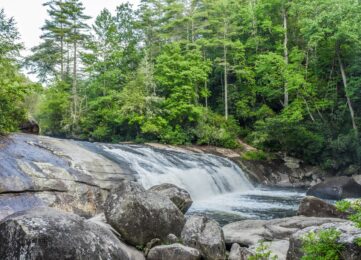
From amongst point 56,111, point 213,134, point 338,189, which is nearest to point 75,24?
point 56,111

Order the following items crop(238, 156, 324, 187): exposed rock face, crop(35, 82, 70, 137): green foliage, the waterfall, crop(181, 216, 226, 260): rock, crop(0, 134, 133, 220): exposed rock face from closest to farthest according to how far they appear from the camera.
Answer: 1. crop(181, 216, 226, 260): rock
2. crop(0, 134, 133, 220): exposed rock face
3. the waterfall
4. crop(238, 156, 324, 187): exposed rock face
5. crop(35, 82, 70, 137): green foliage

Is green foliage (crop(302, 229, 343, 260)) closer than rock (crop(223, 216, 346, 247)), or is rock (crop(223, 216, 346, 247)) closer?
green foliage (crop(302, 229, 343, 260))

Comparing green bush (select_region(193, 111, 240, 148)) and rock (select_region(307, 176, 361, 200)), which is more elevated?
green bush (select_region(193, 111, 240, 148))

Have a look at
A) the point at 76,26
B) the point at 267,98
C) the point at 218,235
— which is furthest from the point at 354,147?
the point at 76,26

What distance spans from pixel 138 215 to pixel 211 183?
918cm

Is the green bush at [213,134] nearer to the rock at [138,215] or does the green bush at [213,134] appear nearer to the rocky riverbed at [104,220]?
the rocky riverbed at [104,220]

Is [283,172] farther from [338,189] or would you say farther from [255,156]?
[338,189]

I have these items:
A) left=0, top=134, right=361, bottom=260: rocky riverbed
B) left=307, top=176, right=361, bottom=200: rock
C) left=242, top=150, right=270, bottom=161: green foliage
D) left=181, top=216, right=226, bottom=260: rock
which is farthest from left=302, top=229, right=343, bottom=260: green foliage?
left=242, top=150, right=270, bottom=161: green foliage

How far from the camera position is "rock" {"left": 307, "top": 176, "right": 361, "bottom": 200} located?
14.9 m

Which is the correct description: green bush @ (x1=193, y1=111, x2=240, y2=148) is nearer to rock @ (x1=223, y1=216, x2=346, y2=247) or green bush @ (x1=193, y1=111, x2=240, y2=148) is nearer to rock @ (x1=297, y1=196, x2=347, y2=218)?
rock @ (x1=297, y1=196, x2=347, y2=218)

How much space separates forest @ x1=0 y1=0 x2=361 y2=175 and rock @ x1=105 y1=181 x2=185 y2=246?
787cm

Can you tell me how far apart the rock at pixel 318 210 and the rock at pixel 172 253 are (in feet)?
14.0

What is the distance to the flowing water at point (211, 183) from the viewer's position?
1180 centimetres

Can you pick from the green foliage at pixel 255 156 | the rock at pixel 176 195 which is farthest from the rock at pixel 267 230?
the green foliage at pixel 255 156
